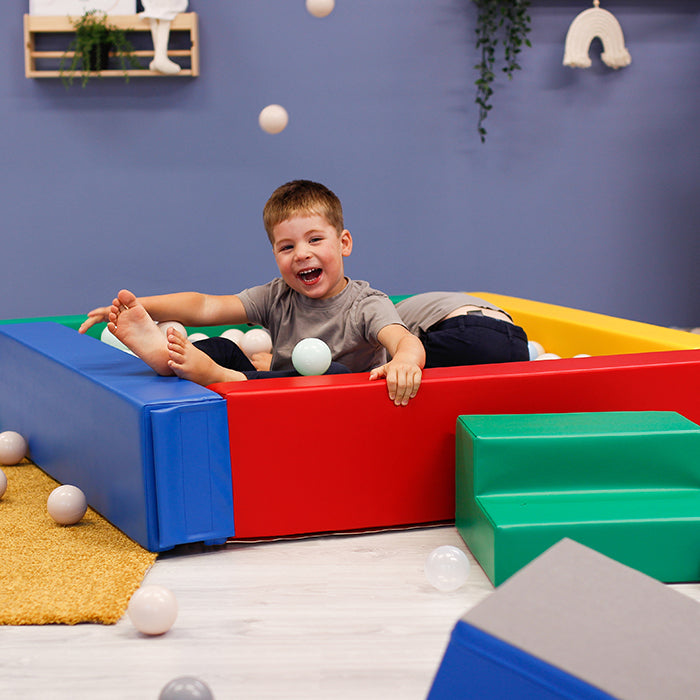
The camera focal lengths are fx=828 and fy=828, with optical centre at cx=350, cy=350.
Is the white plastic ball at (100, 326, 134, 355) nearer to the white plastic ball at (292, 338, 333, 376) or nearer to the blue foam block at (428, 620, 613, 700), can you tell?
the white plastic ball at (292, 338, 333, 376)

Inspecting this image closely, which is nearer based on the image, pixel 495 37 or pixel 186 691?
pixel 186 691

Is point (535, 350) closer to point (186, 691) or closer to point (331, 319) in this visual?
point (331, 319)

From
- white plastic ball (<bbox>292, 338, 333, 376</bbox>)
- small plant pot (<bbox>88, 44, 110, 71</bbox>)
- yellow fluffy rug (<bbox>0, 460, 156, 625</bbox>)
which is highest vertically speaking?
small plant pot (<bbox>88, 44, 110, 71</bbox>)

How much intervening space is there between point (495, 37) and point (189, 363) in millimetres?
2556

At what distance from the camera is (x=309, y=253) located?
1.78 metres

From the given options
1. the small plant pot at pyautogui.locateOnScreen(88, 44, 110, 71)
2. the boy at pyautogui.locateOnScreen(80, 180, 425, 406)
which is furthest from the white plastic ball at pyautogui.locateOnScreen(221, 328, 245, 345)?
the small plant pot at pyautogui.locateOnScreen(88, 44, 110, 71)

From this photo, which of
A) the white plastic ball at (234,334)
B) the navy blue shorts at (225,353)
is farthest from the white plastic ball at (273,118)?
the navy blue shorts at (225,353)

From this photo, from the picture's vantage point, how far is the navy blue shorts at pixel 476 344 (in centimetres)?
187

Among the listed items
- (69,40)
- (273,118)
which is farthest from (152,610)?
(69,40)

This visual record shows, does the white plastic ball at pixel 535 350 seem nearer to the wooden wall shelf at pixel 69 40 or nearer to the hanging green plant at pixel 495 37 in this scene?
the hanging green plant at pixel 495 37

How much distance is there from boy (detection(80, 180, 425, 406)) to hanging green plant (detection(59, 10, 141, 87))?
5.71 ft

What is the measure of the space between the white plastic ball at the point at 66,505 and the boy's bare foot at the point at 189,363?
0.94ft

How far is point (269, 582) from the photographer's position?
1.31 metres

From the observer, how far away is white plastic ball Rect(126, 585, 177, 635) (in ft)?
3.64
